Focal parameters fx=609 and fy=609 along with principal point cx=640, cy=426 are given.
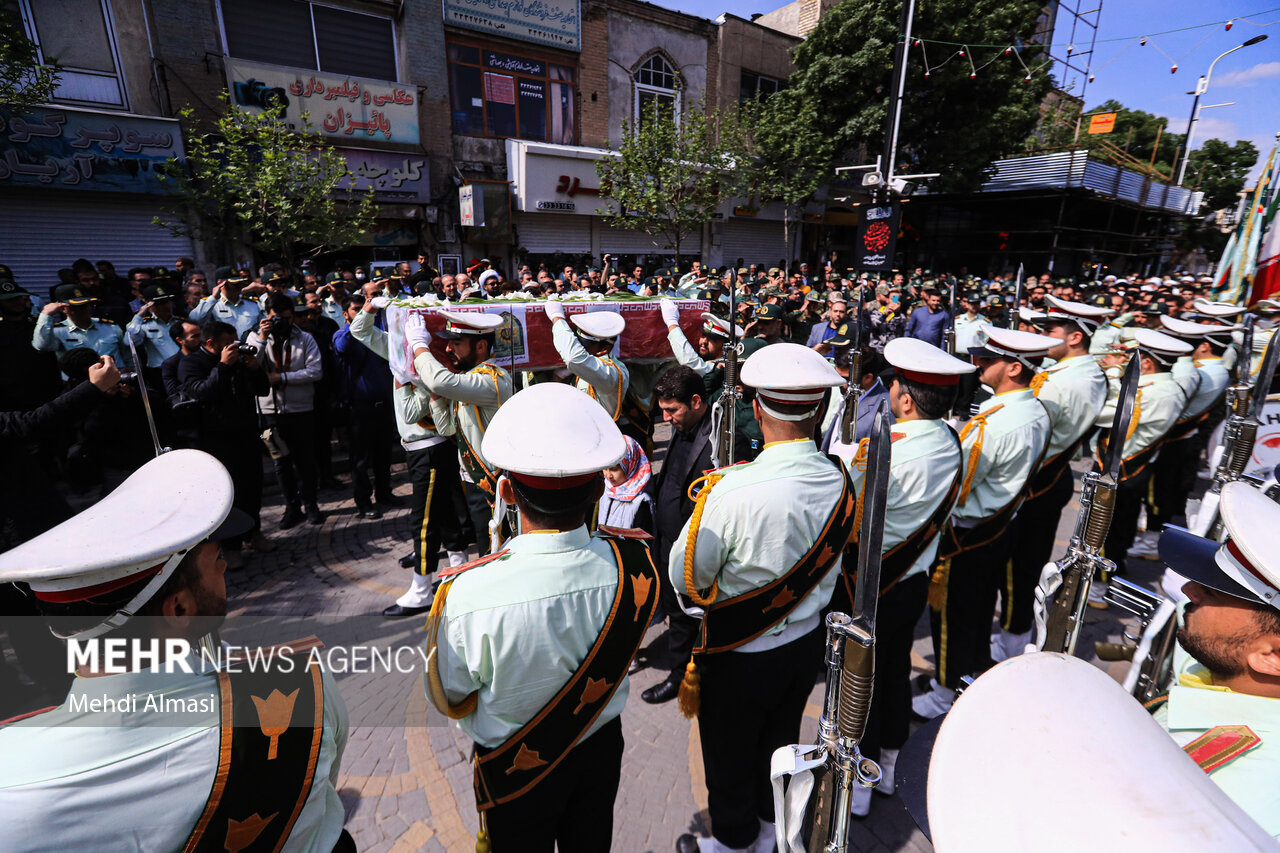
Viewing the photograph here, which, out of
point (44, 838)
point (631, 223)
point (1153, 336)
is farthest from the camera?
point (631, 223)

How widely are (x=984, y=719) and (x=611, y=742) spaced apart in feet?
5.52

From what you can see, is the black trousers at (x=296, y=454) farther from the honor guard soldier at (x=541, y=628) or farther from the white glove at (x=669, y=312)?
the honor guard soldier at (x=541, y=628)

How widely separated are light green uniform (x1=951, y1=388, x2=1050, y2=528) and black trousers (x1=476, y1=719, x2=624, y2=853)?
2.40 metres

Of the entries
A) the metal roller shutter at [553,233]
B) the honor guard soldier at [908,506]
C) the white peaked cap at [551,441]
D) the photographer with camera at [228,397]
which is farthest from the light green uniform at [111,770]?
the metal roller shutter at [553,233]

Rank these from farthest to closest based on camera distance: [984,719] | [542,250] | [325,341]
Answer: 1. [542,250]
2. [325,341]
3. [984,719]

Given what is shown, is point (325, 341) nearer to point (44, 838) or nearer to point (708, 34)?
point (44, 838)

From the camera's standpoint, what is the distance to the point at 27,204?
11469 millimetres

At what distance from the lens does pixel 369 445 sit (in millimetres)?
6332

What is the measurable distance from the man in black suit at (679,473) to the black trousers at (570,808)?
1630mm

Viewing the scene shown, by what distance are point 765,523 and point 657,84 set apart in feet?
67.7

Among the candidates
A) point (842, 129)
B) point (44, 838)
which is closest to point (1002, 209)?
point (842, 129)

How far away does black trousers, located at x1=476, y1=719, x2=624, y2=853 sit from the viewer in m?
1.96

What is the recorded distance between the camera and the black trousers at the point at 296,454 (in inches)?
236

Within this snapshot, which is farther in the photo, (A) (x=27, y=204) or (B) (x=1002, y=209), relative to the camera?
(B) (x=1002, y=209)
